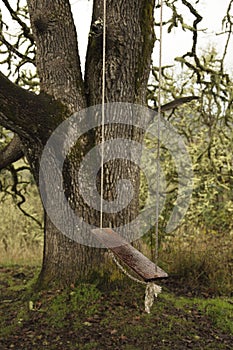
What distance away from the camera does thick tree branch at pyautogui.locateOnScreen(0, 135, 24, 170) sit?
4.28 meters

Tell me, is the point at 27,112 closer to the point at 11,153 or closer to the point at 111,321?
the point at 11,153

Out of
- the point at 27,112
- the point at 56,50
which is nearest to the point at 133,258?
the point at 27,112

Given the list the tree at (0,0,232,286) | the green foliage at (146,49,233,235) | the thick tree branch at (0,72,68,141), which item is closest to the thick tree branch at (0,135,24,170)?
the tree at (0,0,232,286)

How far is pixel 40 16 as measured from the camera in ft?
12.0

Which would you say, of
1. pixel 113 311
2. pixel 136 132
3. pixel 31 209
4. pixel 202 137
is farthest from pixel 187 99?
pixel 31 209

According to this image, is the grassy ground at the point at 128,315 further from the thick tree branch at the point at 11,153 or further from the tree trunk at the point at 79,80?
the thick tree branch at the point at 11,153

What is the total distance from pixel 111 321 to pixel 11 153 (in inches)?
70.8

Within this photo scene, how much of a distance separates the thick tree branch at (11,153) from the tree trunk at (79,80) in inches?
20.6

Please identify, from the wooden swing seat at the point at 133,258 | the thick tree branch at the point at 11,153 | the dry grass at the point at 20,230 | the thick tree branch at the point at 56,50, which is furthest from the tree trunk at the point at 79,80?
the dry grass at the point at 20,230

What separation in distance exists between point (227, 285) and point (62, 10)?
2.79 metres

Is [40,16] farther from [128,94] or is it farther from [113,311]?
[113,311]

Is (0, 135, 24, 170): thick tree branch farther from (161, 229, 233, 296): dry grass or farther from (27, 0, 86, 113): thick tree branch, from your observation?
(161, 229, 233, 296): dry grass

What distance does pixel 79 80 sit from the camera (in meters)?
3.77

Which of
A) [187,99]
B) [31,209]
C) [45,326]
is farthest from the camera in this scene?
[31,209]
